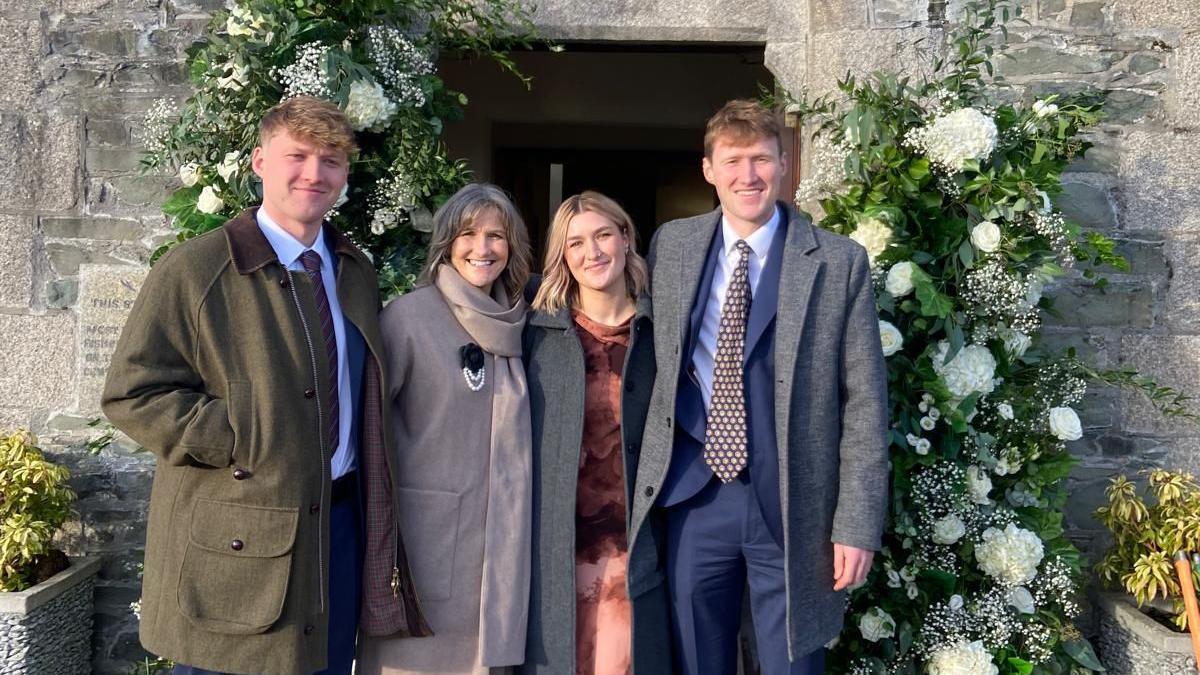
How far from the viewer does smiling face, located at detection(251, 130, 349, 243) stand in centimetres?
205

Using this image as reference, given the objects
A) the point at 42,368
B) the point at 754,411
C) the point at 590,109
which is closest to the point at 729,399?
the point at 754,411

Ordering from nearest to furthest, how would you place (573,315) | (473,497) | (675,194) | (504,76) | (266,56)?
1. (473,497)
2. (573,315)
3. (266,56)
4. (504,76)
5. (675,194)

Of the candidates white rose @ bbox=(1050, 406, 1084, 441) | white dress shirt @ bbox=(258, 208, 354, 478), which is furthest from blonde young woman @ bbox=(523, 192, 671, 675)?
white rose @ bbox=(1050, 406, 1084, 441)

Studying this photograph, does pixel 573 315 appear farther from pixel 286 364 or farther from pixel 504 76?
pixel 504 76

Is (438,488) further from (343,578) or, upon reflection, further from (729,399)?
(729,399)

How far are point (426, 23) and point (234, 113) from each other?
82 cm

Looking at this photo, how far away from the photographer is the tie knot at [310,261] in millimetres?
2100

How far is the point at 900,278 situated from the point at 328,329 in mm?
1703

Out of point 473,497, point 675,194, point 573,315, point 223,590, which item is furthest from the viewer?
point 675,194

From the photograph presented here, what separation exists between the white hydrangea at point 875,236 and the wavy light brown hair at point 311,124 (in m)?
1.61

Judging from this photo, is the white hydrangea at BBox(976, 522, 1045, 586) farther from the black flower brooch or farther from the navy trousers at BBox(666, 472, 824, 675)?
the black flower brooch

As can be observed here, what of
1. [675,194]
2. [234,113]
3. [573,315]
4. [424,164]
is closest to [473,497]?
[573,315]

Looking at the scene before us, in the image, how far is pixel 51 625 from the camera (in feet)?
10.7

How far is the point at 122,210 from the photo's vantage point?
3.54 meters
